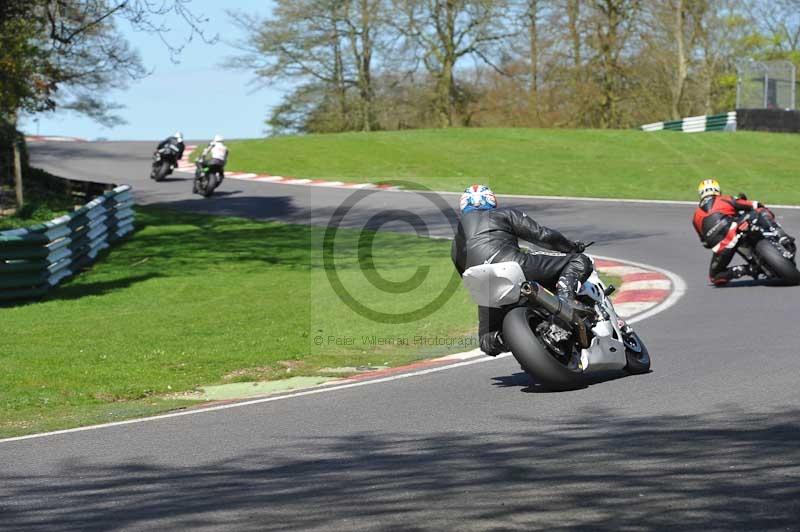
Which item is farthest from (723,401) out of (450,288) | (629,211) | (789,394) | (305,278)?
(629,211)

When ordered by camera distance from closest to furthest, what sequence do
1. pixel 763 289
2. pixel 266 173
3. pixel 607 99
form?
pixel 763 289 → pixel 266 173 → pixel 607 99

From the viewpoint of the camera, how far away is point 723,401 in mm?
8133

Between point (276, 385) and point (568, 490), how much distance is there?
4993mm

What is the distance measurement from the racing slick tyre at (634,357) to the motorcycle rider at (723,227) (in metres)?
5.26

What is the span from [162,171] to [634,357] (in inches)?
1026

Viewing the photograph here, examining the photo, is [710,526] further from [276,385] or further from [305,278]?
[305,278]

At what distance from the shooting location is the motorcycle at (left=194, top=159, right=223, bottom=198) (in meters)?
29.9

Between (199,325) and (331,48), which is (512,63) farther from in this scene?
(199,325)

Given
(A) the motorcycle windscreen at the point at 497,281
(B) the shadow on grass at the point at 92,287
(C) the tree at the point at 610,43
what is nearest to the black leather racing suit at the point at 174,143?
(B) the shadow on grass at the point at 92,287

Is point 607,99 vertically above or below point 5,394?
above

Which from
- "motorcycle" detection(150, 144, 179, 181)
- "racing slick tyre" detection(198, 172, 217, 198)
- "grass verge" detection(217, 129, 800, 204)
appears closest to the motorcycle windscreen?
"grass verge" detection(217, 129, 800, 204)

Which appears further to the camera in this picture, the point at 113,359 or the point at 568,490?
the point at 113,359

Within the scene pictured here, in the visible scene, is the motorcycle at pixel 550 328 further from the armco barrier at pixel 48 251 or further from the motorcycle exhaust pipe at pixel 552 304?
the armco barrier at pixel 48 251

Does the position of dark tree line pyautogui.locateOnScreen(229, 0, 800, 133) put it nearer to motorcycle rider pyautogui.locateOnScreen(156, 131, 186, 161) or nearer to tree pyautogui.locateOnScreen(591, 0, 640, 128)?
tree pyautogui.locateOnScreen(591, 0, 640, 128)
